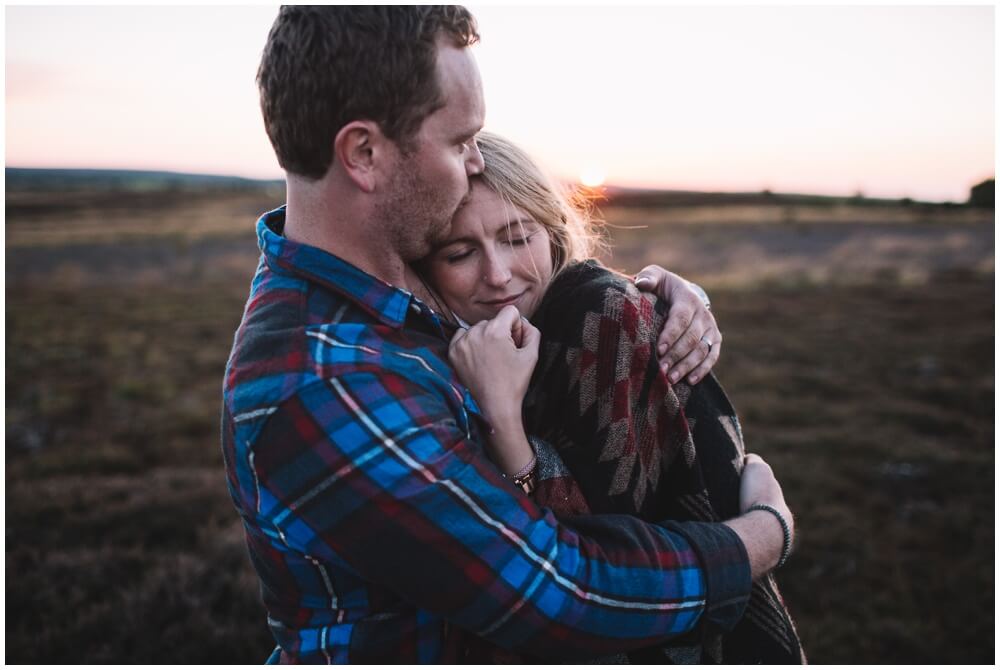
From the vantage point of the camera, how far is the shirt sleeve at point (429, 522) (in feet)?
4.57

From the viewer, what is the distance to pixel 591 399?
5.96ft

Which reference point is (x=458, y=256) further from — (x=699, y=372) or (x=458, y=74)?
(x=699, y=372)

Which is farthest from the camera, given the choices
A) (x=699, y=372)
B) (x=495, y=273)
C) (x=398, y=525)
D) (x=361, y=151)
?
(x=495, y=273)

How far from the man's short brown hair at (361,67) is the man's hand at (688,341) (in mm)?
925

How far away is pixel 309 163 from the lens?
178 centimetres

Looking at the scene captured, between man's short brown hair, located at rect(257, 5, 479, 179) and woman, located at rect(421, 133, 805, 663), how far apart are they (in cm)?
53

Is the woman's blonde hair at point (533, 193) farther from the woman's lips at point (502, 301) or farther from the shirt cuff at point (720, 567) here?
the shirt cuff at point (720, 567)

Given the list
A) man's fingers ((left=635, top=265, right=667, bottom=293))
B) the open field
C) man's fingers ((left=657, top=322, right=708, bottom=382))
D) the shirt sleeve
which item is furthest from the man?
the open field

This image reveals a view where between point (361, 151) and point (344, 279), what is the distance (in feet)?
1.04

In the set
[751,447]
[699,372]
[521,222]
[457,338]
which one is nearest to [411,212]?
[457,338]

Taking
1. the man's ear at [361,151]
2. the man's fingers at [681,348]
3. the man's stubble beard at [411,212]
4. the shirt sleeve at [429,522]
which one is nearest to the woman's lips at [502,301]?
the man's stubble beard at [411,212]

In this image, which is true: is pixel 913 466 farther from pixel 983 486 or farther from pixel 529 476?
pixel 529 476

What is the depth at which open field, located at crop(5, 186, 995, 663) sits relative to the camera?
14.9ft

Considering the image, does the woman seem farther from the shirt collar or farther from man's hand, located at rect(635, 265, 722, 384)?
the shirt collar
